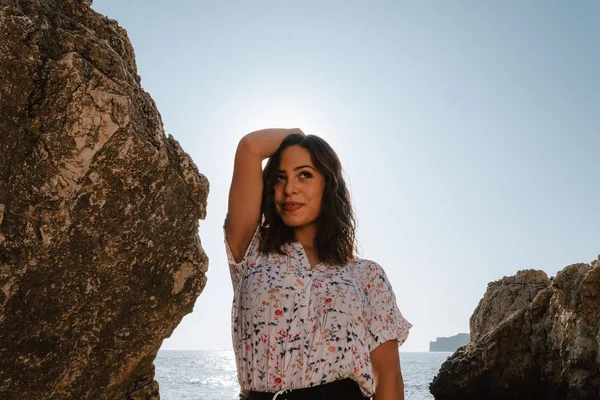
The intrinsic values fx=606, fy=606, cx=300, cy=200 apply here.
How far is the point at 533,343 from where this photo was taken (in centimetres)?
2134

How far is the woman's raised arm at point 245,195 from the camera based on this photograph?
3557 mm

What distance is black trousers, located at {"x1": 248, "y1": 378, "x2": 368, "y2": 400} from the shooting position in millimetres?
3090

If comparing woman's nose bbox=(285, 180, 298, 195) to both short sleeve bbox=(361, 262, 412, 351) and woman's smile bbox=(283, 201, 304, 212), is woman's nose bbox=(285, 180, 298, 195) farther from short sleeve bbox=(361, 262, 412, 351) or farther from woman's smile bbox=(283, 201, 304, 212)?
short sleeve bbox=(361, 262, 412, 351)

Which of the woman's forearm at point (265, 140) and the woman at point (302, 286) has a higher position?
the woman's forearm at point (265, 140)

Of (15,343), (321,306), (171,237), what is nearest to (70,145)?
(171,237)

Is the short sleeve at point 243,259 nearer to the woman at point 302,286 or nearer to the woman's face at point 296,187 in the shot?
the woman at point 302,286

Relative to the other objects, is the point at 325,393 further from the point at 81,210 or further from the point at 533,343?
the point at 533,343

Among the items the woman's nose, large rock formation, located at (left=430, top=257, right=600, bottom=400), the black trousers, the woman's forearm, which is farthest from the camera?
large rock formation, located at (left=430, top=257, right=600, bottom=400)

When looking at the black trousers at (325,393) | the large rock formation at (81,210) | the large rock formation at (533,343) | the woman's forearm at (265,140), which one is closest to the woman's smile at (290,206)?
the woman's forearm at (265,140)

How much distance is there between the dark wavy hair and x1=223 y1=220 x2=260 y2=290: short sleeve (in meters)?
0.04

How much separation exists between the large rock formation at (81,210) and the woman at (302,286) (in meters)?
0.53

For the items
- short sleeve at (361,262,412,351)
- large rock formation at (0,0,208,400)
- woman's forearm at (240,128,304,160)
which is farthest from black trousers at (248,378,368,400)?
woman's forearm at (240,128,304,160)

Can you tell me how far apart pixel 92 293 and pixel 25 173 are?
1.97 feet

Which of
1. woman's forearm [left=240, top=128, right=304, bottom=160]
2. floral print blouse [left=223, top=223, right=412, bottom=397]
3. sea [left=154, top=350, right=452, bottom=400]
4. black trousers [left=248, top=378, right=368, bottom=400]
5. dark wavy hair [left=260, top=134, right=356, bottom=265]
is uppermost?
woman's forearm [left=240, top=128, right=304, bottom=160]
